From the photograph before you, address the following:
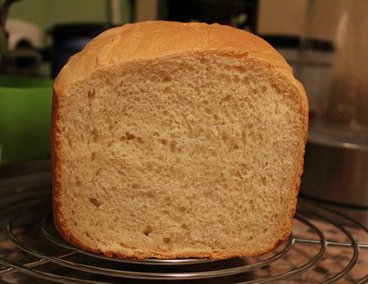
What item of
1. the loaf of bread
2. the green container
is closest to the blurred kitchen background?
the green container

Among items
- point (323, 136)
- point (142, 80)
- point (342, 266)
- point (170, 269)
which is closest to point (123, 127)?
point (142, 80)

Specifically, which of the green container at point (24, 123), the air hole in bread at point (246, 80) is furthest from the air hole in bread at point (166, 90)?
the green container at point (24, 123)

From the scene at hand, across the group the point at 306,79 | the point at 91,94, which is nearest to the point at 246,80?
the point at 91,94

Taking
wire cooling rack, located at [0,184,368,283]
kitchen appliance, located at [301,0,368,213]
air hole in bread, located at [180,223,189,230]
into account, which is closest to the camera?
wire cooling rack, located at [0,184,368,283]

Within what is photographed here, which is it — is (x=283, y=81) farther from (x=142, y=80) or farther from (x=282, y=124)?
(x=142, y=80)

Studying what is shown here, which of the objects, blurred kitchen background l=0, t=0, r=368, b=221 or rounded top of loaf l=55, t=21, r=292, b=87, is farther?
blurred kitchen background l=0, t=0, r=368, b=221

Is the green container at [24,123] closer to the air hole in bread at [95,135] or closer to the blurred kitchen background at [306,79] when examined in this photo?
the blurred kitchen background at [306,79]

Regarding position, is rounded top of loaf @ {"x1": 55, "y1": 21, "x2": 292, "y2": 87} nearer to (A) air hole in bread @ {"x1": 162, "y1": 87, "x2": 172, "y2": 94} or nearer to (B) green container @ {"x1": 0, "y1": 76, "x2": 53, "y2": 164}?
(A) air hole in bread @ {"x1": 162, "y1": 87, "x2": 172, "y2": 94}

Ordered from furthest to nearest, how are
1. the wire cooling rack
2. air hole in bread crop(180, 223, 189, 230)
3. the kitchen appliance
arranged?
the kitchen appliance < air hole in bread crop(180, 223, 189, 230) < the wire cooling rack
